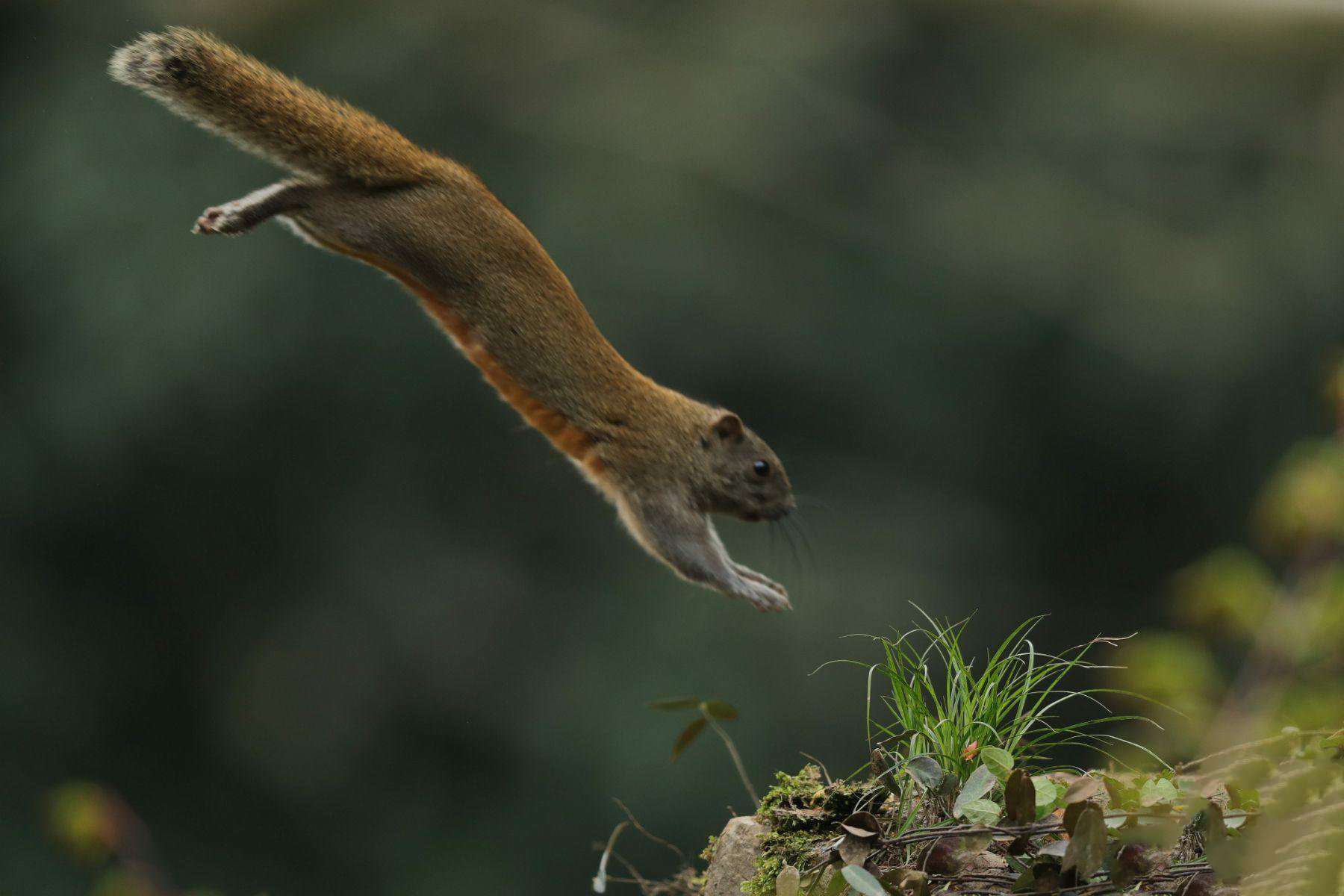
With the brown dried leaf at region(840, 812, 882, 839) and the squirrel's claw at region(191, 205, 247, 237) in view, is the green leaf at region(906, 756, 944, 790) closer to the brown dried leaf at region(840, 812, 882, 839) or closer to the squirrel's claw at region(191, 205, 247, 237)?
the brown dried leaf at region(840, 812, 882, 839)

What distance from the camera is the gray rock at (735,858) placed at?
1884 mm

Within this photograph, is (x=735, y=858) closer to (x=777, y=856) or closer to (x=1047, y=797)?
(x=777, y=856)

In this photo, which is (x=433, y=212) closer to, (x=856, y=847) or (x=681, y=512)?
(x=681, y=512)

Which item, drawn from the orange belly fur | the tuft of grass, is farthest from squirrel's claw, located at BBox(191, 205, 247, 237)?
the tuft of grass

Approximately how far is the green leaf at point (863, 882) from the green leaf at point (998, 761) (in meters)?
0.26

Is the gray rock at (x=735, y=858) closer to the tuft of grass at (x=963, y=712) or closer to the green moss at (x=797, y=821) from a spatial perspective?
the green moss at (x=797, y=821)

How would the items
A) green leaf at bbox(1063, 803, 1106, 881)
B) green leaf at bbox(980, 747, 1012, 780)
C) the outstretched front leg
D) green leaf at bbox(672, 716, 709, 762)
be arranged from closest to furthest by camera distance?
green leaf at bbox(1063, 803, 1106, 881) < green leaf at bbox(980, 747, 1012, 780) < green leaf at bbox(672, 716, 709, 762) < the outstretched front leg

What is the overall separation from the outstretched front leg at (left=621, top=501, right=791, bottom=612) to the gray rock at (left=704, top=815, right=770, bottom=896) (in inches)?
17.9

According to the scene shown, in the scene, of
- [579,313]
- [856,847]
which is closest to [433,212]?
[579,313]

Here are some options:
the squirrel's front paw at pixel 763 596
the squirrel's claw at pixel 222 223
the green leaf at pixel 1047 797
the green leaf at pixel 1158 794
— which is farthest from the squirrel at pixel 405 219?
the green leaf at pixel 1158 794

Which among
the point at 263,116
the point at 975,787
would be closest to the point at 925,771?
the point at 975,787

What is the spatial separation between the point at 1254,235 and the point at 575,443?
602 centimetres

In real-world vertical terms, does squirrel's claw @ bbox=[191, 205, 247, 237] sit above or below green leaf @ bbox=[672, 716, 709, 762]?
above

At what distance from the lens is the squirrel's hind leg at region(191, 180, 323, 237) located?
1744 millimetres
